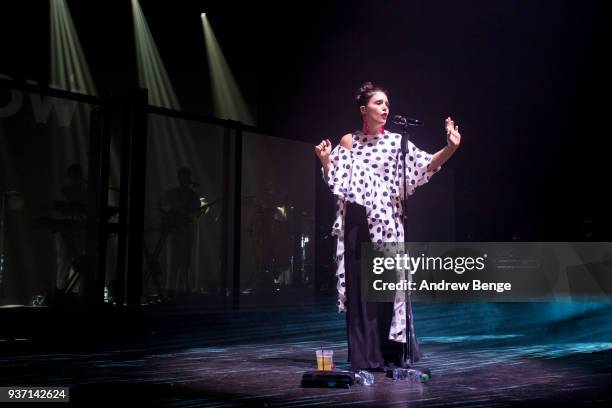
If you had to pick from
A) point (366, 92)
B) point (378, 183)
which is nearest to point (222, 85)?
point (366, 92)

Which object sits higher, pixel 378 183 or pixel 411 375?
pixel 378 183

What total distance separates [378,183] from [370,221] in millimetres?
213

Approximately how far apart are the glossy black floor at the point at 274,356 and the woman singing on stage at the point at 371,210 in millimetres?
237

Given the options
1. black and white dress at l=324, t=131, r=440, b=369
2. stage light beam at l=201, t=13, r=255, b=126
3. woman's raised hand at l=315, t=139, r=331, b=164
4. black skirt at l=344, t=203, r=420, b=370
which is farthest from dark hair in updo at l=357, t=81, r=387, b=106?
stage light beam at l=201, t=13, r=255, b=126

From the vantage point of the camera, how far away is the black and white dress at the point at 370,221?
10.1 feet

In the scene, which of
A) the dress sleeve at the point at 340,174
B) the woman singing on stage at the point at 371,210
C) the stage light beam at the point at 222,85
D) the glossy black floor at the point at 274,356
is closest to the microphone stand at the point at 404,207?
the woman singing on stage at the point at 371,210

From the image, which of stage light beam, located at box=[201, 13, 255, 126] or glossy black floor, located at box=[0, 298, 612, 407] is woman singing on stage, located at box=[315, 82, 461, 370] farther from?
stage light beam, located at box=[201, 13, 255, 126]

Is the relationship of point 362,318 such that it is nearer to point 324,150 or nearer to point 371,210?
point 371,210

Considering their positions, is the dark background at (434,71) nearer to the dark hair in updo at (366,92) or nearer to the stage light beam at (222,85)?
the stage light beam at (222,85)

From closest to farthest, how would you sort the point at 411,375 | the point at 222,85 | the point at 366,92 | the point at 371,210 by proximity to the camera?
1. the point at 411,375
2. the point at 371,210
3. the point at 366,92
4. the point at 222,85

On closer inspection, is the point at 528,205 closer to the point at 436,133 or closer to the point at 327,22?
the point at 436,133

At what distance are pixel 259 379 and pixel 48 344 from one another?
2.07 metres

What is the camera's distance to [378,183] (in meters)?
3.13

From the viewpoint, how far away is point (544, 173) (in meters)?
8.41
